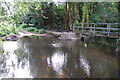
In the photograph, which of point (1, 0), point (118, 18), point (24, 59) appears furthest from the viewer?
point (118, 18)

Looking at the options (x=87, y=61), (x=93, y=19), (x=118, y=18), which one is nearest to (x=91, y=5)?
(x=93, y=19)

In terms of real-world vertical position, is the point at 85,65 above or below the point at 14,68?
below

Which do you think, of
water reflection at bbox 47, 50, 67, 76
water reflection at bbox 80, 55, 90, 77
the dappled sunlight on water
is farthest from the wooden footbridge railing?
the dappled sunlight on water

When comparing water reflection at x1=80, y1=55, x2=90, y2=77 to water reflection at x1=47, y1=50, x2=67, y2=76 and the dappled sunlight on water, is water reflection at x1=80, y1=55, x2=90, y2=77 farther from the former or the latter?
the dappled sunlight on water

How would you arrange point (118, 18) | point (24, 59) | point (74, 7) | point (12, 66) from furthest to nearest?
point (74, 7)
point (118, 18)
point (24, 59)
point (12, 66)

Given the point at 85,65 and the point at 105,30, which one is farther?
the point at 105,30

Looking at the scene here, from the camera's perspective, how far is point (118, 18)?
37.7 ft

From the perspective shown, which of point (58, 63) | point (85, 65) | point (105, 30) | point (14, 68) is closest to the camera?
point (14, 68)

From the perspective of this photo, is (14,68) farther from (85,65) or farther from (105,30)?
(105,30)

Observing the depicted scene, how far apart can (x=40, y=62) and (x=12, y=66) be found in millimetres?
1404

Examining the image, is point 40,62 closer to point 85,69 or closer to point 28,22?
point 85,69

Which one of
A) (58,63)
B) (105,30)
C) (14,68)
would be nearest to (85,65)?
(58,63)

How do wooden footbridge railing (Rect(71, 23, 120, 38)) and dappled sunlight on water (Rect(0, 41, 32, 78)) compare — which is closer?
dappled sunlight on water (Rect(0, 41, 32, 78))

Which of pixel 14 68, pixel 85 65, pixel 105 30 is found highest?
pixel 105 30
